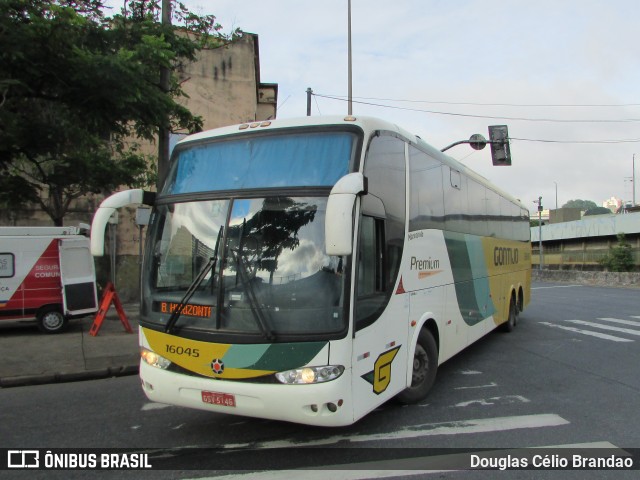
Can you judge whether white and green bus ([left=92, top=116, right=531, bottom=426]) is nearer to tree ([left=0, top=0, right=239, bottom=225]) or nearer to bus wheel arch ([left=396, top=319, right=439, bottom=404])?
bus wheel arch ([left=396, top=319, right=439, bottom=404])

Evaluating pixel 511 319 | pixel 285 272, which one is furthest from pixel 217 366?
pixel 511 319

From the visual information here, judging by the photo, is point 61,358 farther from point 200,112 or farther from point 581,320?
point 200,112

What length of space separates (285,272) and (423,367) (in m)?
2.66

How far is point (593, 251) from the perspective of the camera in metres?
46.4

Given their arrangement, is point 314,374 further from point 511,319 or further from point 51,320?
point 51,320

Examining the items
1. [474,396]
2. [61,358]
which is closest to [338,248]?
[474,396]

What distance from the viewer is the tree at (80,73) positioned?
7.74 metres

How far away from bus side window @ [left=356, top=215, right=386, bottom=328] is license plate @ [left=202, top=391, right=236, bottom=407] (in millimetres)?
1253

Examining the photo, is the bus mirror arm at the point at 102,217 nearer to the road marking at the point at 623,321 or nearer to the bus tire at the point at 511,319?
the bus tire at the point at 511,319

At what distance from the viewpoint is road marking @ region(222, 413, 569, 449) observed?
4.61 meters

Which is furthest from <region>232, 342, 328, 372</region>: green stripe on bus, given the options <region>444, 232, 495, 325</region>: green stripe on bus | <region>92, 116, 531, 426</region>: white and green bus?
<region>444, 232, 495, 325</region>: green stripe on bus

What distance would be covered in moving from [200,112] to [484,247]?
18.3 m

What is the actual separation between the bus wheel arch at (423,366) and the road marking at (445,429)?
61 centimetres

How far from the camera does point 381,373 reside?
4625mm
